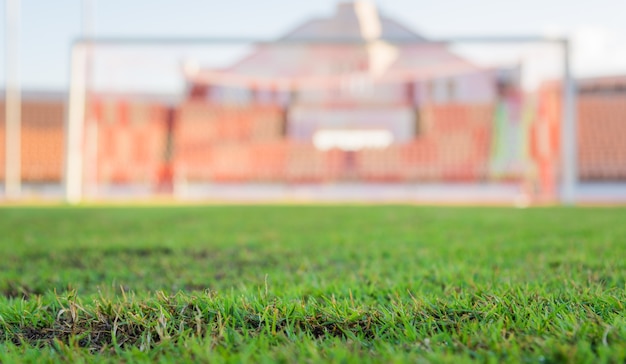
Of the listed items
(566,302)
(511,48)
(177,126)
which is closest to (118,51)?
(177,126)

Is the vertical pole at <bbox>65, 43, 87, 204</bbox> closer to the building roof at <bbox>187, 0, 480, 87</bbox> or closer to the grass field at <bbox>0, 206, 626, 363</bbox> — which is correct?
the building roof at <bbox>187, 0, 480, 87</bbox>

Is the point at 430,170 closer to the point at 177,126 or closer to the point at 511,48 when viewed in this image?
the point at 511,48

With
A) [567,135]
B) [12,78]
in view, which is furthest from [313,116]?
[12,78]

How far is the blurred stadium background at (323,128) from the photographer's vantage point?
7586mm

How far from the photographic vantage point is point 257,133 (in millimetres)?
9414

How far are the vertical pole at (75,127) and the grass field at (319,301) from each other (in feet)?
17.1

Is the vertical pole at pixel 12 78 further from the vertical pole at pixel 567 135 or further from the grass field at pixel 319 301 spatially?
the vertical pole at pixel 567 135

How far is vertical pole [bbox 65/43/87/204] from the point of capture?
22.6 ft

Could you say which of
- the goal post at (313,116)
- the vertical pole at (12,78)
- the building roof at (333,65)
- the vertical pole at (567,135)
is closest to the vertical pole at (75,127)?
the goal post at (313,116)

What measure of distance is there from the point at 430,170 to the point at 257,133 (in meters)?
3.05

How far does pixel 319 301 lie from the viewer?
3.13 ft

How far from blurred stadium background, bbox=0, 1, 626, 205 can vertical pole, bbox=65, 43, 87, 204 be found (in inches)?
0.9

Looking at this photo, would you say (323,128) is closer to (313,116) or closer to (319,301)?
(313,116)

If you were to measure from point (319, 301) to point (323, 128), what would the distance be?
9.00 meters
